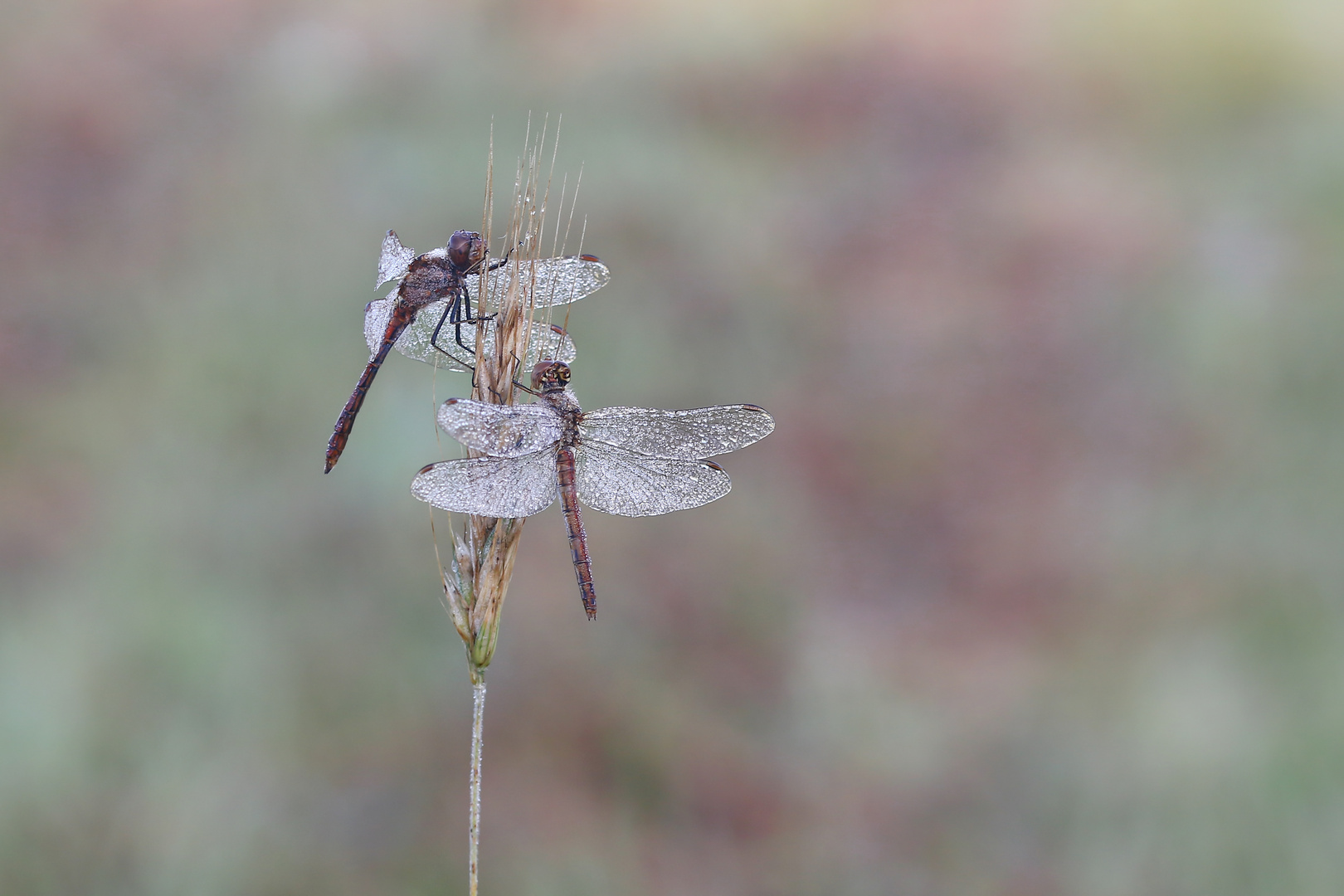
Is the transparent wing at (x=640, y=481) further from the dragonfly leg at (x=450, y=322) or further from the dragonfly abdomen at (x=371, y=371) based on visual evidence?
the dragonfly abdomen at (x=371, y=371)

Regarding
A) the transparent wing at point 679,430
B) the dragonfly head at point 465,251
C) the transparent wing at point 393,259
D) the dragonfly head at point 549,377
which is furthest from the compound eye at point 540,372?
the transparent wing at point 393,259

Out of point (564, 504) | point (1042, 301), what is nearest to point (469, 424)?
point (564, 504)

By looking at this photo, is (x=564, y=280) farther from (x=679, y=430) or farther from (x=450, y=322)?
(x=679, y=430)

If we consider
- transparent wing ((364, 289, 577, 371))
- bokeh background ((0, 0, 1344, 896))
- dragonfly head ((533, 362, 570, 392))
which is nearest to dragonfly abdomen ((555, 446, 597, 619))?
dragonfly head ((533, 362, 570, 392))


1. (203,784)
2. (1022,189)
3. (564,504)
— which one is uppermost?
(1022,189)

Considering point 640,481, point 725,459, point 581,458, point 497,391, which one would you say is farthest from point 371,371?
point 725,459

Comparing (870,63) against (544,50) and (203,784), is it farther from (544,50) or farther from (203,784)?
(203,784)

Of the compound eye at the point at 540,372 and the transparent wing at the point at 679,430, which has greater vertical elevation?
the compound eye at the point at 540,372
